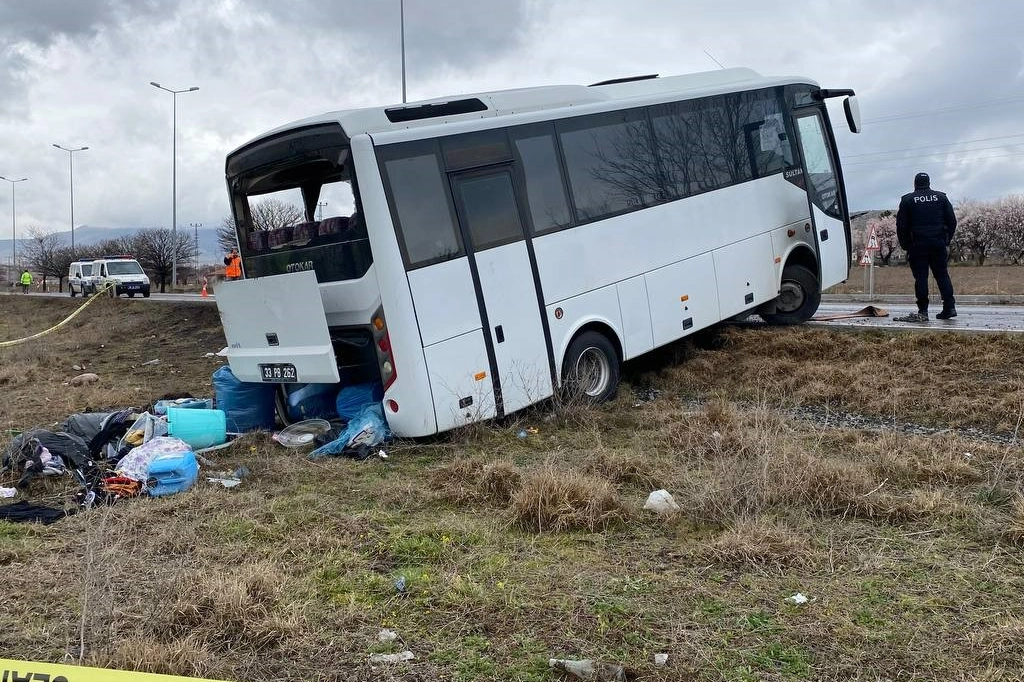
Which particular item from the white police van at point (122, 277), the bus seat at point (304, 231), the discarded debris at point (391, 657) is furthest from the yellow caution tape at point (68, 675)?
the white police van at point (122, 277)

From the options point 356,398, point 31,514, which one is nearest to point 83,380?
point 356,398

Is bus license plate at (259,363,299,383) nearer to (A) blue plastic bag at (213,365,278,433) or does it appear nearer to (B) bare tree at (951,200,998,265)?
(A) blue plastic bag at (213,365,278,433)

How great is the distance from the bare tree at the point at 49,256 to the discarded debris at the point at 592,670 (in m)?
63.2

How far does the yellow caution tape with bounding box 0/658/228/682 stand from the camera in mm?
2945

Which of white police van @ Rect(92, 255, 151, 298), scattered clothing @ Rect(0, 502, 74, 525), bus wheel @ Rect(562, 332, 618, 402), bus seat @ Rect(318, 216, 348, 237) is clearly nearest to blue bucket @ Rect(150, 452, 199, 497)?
scattered clothing @ Rect(0, 502, 74, 525)

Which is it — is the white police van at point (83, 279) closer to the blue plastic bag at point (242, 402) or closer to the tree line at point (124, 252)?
the tree line at point (124, 252)

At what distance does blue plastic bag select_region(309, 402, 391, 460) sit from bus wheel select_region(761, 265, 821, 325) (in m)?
6.18

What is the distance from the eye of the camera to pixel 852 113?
11469 millimetres

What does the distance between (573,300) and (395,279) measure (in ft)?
6.93

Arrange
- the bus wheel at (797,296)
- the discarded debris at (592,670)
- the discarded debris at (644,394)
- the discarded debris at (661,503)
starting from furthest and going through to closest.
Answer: the bus wheel at (797,296)
the discarded debris at (644,394)
the discarded debris at (661,503)
the discarded debris at (592,670)

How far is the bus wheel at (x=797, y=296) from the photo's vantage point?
452 inches

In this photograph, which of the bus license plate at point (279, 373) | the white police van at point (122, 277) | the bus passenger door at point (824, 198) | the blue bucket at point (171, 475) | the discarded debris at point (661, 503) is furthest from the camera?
the white police van at point (122, 277)

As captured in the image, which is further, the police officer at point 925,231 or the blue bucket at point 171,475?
the police officer at point 925,231

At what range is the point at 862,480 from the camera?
208 inches
